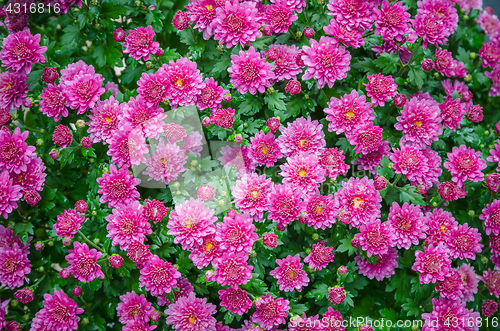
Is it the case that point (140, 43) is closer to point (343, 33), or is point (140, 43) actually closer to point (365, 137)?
point (343, 33)

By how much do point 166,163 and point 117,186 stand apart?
0.83ft

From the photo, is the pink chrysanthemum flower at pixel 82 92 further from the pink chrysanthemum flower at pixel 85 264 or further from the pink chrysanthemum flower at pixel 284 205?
the pink chrysanthemum flower at pixel 284 205

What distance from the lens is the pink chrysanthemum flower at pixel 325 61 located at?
1971mm

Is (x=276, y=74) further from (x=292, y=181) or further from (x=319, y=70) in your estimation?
(x=292, y=181)

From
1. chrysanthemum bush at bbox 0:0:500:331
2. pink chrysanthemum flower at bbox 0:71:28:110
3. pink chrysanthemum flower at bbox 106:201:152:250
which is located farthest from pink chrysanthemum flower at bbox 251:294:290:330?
pink chrysanthemum flower at bbox 0:71:28:110

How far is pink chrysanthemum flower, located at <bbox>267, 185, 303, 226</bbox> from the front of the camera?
182 centimetres

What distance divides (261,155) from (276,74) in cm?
43

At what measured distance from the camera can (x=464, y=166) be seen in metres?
2.04

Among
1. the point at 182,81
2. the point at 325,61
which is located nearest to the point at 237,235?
the point at 182,81

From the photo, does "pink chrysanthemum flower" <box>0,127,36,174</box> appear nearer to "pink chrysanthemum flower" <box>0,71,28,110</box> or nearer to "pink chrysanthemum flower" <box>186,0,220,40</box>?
"pink chrysanthemum flower" <box>0,71,28,110</box>

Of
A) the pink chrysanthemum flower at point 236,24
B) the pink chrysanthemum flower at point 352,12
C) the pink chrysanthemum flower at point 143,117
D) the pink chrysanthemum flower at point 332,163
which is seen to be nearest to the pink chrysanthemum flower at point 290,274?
the pink chrysanthemum flower at point 332,163

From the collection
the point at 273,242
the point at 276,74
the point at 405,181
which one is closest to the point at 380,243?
the point at 405,181

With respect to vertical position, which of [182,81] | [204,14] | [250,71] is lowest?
[182,81]

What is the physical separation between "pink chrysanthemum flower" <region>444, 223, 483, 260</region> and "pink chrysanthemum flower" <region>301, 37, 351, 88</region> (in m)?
0.95
